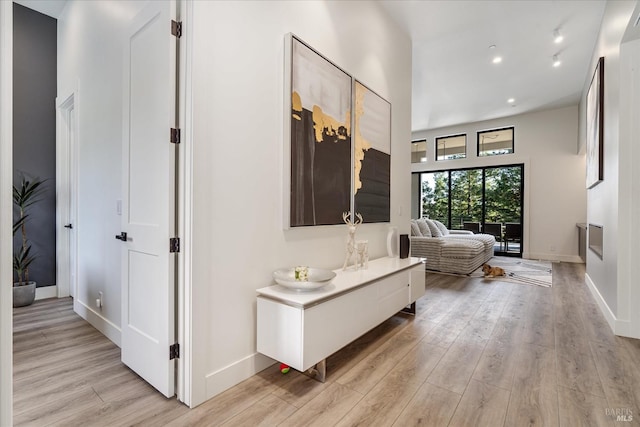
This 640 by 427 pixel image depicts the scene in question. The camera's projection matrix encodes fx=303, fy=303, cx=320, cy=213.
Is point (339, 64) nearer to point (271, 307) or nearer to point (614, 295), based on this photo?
point (271, 307)

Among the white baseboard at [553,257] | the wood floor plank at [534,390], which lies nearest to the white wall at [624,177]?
the wood floor plank at [534,390]

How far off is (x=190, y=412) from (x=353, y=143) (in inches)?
92.5

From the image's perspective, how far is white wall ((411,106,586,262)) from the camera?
6.67 m

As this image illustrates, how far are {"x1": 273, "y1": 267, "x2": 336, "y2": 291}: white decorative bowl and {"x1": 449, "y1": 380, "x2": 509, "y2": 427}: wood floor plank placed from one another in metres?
1.00

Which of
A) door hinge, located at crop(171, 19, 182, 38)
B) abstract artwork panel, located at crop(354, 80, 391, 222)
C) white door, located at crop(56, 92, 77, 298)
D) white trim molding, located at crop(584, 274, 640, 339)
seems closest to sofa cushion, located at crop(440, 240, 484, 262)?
white trim molding, located at crop(584, 274, 640, 339)

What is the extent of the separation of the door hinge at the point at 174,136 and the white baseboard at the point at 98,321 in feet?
5.62

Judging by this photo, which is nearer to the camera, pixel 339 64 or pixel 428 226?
pixel 339 64

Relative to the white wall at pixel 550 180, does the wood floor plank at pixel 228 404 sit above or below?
below

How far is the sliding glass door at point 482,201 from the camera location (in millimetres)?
7441

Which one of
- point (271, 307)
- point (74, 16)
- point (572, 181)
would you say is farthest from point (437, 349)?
point (572, 181)

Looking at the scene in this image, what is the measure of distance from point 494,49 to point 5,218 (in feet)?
17.8

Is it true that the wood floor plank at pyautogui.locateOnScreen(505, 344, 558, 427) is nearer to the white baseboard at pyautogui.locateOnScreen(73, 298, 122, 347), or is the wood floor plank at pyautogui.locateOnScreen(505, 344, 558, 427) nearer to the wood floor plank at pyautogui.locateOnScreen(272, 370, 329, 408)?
the wood floor plank at pyautogui.locateOnScreen(272, 370, 329, 408)

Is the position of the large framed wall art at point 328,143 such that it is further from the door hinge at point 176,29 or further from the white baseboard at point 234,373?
the white baseboard at point 234,373

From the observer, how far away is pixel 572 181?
21.9ft
